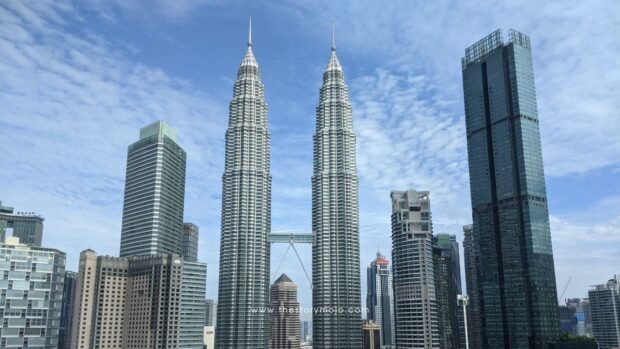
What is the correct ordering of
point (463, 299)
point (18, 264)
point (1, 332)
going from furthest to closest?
point (463, 299) < point (18, 264) < point (1, 332)

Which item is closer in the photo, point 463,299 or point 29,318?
point 29,318

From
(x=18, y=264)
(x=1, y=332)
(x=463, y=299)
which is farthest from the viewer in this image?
(x=463, y=299)

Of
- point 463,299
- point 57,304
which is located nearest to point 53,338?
point 57,304

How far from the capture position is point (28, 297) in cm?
14938

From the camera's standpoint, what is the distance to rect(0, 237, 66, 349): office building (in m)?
145

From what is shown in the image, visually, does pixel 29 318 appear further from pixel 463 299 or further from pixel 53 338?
pixel 463 299

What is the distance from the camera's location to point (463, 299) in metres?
183

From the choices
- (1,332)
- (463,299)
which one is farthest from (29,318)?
(463,299)

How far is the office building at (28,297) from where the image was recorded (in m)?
145

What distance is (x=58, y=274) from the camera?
158875 mm

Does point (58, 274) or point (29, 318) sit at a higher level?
point (58, 274)

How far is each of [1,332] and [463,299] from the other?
130390mm

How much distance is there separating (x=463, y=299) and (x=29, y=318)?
409 ft

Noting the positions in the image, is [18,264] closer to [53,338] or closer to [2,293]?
[2,293]
